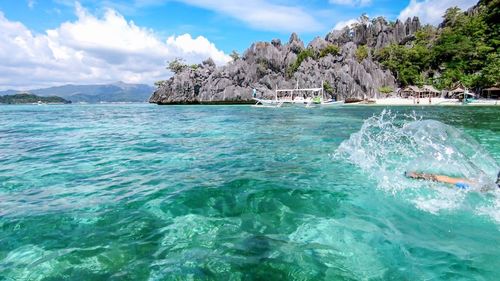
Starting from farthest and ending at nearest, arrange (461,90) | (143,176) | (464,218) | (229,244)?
(461,90)
(143,176)
(464,218)
(229,244)

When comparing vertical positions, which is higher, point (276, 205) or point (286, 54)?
point (286, 54)

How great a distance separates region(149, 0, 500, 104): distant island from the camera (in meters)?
92.6

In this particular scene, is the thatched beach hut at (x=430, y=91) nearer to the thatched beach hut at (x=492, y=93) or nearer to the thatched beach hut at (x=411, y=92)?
the thatched beach hut at (x=411, y=92)

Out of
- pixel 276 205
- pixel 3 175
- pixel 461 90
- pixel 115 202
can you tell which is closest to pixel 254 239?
pixel 276 205

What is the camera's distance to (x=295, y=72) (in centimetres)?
11744

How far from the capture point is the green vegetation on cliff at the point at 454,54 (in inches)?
3371

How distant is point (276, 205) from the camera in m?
8.05

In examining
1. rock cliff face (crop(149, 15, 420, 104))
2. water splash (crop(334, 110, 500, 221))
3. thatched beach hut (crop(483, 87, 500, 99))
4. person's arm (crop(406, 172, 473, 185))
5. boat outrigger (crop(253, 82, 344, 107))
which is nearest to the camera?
water splash (crop(334, 110, 500, 221))

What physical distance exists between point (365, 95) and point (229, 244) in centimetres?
10561

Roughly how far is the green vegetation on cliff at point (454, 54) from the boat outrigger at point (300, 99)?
26.9 meters

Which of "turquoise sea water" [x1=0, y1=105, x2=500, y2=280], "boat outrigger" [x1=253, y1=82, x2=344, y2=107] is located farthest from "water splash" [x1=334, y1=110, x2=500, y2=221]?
"boat outrigger" [x1=253, y1=82, x2=344, y2=107]

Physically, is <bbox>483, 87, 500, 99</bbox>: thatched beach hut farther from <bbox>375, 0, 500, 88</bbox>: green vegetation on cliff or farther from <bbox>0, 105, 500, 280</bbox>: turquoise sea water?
<bbox>0, 105, 500, 280</bbox>: turquoise sea water

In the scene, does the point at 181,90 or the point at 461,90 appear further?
the point at 181,90

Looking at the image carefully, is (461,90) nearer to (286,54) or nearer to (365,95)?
(365,95)
